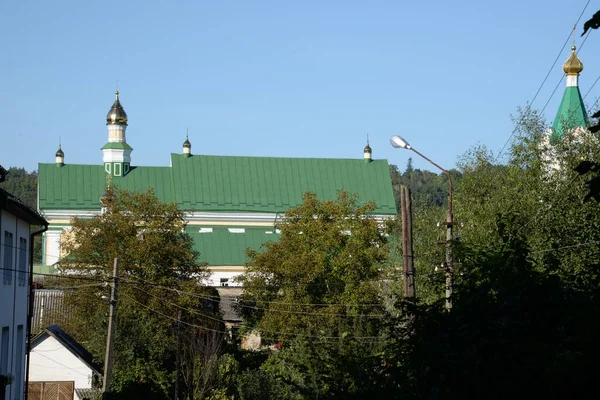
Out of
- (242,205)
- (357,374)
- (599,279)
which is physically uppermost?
(242,205)

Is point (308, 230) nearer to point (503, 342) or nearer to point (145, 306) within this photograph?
point (145, 306)

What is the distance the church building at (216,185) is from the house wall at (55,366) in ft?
132

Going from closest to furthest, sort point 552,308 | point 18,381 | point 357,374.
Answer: point 552,308 → point 357,374 → point 18,381

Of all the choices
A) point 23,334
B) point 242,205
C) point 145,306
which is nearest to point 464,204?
point 145,306

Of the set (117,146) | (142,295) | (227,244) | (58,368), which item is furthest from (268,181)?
(58,368)

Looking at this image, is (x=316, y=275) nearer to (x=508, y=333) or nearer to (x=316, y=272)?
(x=316, y=272)

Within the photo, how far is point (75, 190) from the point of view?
264ft

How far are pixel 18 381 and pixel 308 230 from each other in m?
24.2

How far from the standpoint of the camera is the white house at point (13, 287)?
22.4 m

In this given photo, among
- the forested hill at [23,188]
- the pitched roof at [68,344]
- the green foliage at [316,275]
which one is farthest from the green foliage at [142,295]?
the forested hill at [23,188]

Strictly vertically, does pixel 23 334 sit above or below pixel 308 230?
below

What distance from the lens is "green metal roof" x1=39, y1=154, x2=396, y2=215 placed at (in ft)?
264

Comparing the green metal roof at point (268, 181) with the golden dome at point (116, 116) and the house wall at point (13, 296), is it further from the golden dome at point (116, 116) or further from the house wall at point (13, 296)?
the house wall at point (13, 296)

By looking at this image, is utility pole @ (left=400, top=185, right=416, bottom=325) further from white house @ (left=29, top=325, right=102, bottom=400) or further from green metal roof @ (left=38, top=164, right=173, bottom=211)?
green metal roof @ (left=38, top=164, right=173, bottom=211)
